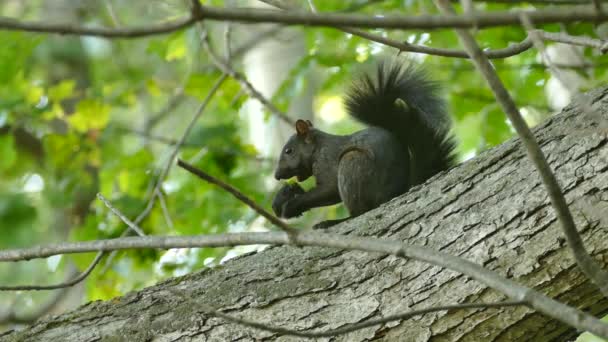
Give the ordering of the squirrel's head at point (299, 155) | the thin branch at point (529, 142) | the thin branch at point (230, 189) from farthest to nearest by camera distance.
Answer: the squirrel's head at point (299, 155) → the thin branch at point (230, 189) → the thin branch at point (529, 142)

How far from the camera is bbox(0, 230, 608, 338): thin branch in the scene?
4.32ft

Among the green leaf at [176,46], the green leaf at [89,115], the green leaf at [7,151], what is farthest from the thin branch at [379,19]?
the green leaf at [89,115]

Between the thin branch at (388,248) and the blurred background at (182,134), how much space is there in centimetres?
159

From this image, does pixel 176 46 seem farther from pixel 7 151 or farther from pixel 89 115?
pixel 7 151

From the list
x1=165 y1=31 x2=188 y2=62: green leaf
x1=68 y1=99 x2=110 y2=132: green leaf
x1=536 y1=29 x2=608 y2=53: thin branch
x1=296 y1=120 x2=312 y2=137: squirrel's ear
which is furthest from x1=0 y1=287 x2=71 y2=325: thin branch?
x1=536 y1=29 x2=608 y2=53: thin branch

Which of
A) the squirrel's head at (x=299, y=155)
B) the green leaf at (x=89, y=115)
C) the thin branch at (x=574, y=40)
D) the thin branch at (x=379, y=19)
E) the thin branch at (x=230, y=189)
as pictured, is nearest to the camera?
the thin branch at (x=379, y=19)

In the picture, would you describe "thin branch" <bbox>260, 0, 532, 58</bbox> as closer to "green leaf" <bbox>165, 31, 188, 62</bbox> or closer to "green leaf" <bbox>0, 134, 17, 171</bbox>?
"green leaf" <bbox>165, 31, 188, 62</bbox>

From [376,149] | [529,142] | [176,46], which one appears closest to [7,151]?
[176,46]

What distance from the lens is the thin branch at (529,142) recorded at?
4.13 feet

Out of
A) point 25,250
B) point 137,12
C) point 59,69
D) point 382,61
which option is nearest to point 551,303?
point 25,250

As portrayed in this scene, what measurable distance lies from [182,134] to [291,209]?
1.66 m

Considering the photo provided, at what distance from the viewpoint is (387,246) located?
147 cm

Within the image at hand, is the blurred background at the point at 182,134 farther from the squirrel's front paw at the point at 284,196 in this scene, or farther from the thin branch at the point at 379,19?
the thin branch at the point at 379,19

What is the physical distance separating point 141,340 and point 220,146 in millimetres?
2608
